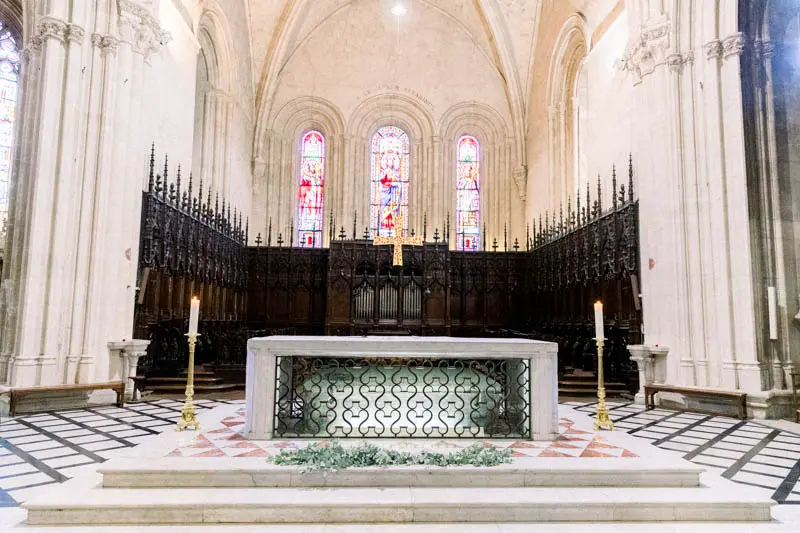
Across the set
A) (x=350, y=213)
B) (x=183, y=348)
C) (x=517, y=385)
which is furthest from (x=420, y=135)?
(x=517, y=385)

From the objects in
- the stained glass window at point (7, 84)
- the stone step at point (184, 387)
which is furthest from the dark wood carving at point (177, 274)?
the stained glass window at point (7, 84)

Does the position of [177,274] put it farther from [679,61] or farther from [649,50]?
[679,61]

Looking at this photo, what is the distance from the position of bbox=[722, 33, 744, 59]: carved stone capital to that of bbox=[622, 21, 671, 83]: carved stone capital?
0.94 metres

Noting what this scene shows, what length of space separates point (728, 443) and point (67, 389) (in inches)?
356

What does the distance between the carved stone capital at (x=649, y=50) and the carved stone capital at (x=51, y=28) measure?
10.2 meters

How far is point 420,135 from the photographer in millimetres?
21094

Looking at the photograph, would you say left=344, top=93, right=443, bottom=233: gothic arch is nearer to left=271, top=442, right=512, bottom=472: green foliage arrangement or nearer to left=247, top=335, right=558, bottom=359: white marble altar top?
left=247, top=335, right=558, bottom=359: white marble altar top

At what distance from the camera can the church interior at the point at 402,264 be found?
4.26 meters

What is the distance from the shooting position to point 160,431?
664cm

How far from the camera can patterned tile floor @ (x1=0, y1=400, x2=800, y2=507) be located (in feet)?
15.8

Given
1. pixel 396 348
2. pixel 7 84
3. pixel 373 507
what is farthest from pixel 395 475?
pixel 7 84

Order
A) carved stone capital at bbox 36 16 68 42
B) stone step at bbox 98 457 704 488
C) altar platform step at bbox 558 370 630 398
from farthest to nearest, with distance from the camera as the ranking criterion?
1. altar platform step at bbox 558 370 630 398
2. carved stone capital at bbox 36 16 68 42
3. stone step at bbox 98 457 704 488

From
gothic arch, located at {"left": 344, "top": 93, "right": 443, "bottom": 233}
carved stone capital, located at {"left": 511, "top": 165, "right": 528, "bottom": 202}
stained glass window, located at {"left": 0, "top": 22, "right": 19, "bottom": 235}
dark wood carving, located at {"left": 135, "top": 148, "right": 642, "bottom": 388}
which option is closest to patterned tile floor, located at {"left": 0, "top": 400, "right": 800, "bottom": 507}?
dark wood carving, located at {"left": 135, "top": 148, "right": 642, "bottom": 388}

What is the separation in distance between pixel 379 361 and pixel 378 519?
1884 mm
